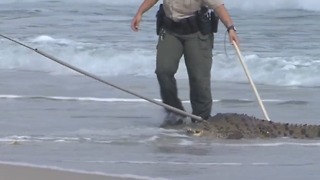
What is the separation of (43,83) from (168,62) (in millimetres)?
3611

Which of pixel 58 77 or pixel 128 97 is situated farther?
pixel 58 77

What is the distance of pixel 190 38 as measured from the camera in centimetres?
788

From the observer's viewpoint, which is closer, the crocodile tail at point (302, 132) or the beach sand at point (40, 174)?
the beach sand at point (40, 174)

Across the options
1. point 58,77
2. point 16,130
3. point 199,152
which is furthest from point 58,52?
point 199,152

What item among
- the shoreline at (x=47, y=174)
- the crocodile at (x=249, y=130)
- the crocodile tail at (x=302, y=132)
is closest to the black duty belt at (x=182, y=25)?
the crocodile at (x=249, y=130)

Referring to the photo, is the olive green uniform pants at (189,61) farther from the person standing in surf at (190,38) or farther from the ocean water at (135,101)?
the ocean water at (135,101)

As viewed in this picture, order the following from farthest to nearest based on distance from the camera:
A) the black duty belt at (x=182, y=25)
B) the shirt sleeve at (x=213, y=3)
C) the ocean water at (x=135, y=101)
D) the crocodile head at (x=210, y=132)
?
1. the black duty belt at (x=182, y=25)
2. the shirt sleeve at (x=213, y=3)
3. the crocodile head at (x=210, y=132)
4. the ocean water at (x=135, y=101)

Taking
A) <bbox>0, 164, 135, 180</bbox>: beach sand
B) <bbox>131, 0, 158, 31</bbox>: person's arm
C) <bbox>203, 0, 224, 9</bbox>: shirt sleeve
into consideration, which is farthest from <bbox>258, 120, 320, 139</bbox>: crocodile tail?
<bbox>0, 164, 135, 180</bbox>: beach sand

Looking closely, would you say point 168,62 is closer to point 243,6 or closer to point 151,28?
point 151,28

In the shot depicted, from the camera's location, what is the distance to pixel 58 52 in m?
14.9

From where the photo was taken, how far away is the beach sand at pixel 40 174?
5.81m

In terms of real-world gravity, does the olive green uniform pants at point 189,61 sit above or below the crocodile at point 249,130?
above

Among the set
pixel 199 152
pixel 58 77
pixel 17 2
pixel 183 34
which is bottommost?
pixel 17 2

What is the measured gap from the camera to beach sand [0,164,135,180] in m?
5.81
